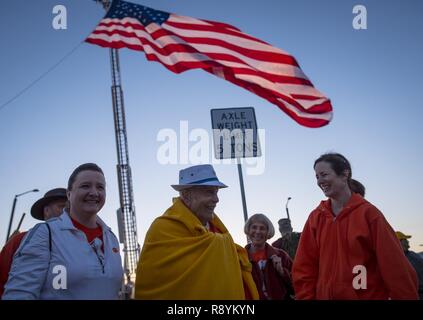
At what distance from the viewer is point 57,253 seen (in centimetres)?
315

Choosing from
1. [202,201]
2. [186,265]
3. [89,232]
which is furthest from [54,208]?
[186,265]

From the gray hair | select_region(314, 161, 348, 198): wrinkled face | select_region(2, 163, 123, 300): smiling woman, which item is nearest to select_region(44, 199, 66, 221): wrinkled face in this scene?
select_region(2, 163, 123, 300): smiling woman

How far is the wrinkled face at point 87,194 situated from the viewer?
3520 millimetres

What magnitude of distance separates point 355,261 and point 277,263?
59.0 inches

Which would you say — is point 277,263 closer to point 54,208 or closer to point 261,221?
point 261,221

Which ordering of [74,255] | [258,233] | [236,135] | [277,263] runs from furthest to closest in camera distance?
[236,135]
[258,233]
[277,263]
[74,255]

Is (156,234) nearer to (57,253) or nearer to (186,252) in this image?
(186,252)

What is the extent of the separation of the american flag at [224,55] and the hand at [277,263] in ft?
7.26

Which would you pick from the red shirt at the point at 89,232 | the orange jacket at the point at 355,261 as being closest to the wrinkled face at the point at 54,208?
the red shirt at the point at 89,232

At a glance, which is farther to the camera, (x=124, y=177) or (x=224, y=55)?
(x=124, y=177)

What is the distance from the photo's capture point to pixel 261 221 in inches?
216

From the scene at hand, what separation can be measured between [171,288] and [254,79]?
4.03 metres

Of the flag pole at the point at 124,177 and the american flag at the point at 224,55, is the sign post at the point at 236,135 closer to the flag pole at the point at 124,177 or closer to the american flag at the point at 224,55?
the american flag at the point at 224,55

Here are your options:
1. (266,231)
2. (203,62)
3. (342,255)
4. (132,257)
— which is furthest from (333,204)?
(132,257)
